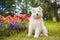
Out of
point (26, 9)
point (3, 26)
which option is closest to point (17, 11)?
point (26, 9)

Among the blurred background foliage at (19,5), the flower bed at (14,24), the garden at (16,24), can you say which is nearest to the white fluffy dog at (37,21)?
the garden at (16,24)

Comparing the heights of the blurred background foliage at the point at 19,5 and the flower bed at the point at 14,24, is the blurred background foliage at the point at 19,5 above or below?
above

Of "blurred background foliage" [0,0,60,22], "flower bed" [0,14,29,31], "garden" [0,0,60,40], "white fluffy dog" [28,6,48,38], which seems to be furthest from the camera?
"blurred background foliage" [0,0,60,22]

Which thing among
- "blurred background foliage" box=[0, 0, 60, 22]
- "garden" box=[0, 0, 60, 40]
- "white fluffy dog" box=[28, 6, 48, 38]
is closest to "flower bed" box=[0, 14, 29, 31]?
"garden" box=[0, 0, 60, 40]

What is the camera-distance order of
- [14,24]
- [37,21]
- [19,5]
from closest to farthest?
1. [37,21]
2. [14,24]
3. [19,5]

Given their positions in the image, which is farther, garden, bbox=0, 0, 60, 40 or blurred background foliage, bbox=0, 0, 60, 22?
blurred background foliage, bbox=0, 0, 60, 22

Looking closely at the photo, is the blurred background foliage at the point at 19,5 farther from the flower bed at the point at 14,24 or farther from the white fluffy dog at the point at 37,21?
the white fluffy dog at the point at 37,21

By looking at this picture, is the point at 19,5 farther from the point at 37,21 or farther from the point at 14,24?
the point at 37,21

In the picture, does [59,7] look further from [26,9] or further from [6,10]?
[6,10]

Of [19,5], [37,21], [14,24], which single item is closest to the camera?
[37,21]

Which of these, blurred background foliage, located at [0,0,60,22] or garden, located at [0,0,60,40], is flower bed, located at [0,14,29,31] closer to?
garden, located at [0,0,60,40]

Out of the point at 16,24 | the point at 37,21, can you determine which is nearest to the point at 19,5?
the point at 16,24

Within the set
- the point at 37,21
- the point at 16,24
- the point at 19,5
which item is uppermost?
the point at 19,5

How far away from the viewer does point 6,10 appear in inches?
389
